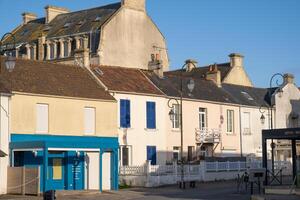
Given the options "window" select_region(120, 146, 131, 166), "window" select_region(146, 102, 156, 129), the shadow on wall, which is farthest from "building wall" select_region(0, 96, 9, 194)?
the shadow on wall

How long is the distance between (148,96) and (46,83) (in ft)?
27.5

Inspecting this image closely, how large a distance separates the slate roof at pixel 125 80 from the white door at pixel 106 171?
16.6 ft

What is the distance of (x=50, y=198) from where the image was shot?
1883 cm

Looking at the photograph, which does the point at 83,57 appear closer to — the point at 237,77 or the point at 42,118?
the point at 42,118

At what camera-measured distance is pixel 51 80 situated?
37281 millimetres

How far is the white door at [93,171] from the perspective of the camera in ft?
119

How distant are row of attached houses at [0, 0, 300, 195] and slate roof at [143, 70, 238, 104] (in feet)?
0.47

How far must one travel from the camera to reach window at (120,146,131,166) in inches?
1609

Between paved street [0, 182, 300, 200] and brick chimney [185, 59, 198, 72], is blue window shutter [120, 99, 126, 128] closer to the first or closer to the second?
paved street [0, 182, 300, 200]

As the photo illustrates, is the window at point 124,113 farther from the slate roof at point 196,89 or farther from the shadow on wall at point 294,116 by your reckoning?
the shadow on wall at point 294,116

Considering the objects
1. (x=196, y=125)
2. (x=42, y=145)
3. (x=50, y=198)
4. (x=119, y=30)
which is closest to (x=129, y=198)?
(x=42, y=145)

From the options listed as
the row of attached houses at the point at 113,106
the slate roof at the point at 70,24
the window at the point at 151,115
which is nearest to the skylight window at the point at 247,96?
the row of attached houses at the point at 113,106

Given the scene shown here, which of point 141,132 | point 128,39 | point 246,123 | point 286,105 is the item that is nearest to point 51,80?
point 141,132

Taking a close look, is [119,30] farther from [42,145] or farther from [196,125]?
[42,145]
